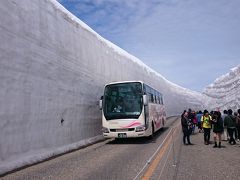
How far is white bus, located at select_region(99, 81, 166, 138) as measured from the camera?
14789 millimetres

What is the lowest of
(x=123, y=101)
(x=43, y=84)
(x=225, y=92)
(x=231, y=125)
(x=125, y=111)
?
(x=231, y=125)

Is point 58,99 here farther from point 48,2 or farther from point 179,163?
point 179,163

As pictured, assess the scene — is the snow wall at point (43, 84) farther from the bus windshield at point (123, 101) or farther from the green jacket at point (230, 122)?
the green jacket at point (230, 122)

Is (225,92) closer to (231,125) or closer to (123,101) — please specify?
(231,125)

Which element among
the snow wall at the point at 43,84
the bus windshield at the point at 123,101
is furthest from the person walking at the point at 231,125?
the snow wall at the point at 43,84

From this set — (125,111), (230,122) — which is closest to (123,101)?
→ (125,111)

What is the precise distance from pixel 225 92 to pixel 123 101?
58874 millimetres

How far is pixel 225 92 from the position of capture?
69375mm

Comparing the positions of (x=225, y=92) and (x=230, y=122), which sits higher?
(x=225, y=92)

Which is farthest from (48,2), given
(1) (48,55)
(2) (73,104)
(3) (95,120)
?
(3) (95,120)

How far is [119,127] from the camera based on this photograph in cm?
1482

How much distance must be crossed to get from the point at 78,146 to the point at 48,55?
4.28m

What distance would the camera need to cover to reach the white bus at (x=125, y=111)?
582 inches

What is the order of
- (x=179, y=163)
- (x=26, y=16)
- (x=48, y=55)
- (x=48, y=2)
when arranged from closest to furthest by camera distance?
1. (x=179, y=163)
2. (x=26, y=16)
3. (x=48, y=55)
4. (x=48, y=2)
